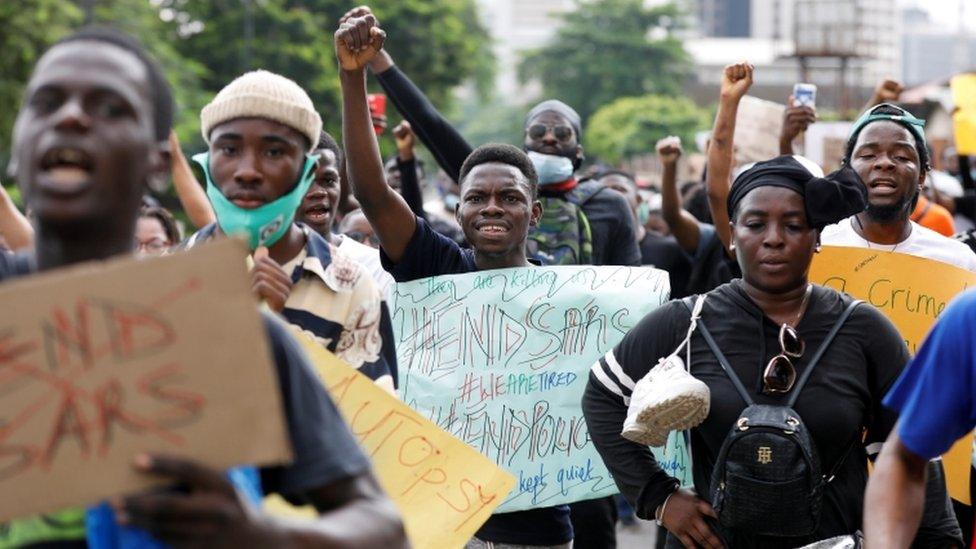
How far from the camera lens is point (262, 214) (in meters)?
3.70

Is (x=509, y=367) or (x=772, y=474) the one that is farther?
(x=509, y=367)

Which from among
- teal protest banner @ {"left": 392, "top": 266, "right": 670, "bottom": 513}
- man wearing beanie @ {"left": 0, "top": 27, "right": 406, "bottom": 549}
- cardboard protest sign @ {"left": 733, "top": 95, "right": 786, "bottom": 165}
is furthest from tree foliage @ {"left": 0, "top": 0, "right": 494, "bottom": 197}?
man wearing beanie @ {"left": 0, "top": 27, "right": 406, "bottom": 549}

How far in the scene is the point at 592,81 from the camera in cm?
Result: 7812

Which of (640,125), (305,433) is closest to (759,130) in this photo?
(305,433)

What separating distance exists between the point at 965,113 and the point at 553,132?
8.55ft

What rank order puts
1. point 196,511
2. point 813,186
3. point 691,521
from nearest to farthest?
point 196,511 < point 691,521 < point 813,186

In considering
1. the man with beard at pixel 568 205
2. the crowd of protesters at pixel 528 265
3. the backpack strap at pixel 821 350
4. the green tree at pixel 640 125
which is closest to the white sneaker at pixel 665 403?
the crowd of protesters at pixel 528 265

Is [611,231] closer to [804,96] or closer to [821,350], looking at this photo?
[804,96]

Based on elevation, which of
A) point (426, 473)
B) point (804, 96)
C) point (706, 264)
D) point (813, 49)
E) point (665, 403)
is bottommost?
point (813, 49)

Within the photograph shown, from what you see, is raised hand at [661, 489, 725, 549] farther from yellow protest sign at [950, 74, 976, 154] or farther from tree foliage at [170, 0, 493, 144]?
tree foliage at [170, 0, 493, 144]

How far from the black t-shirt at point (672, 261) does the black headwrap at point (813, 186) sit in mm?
3994

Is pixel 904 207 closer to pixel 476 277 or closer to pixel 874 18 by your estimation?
pixel 476 277

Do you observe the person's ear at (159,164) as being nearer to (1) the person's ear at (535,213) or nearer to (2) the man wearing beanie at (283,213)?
(2) the man wearing beanie at (283,213)

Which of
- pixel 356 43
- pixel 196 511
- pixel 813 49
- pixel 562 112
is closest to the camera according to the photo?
pixel 196 511
